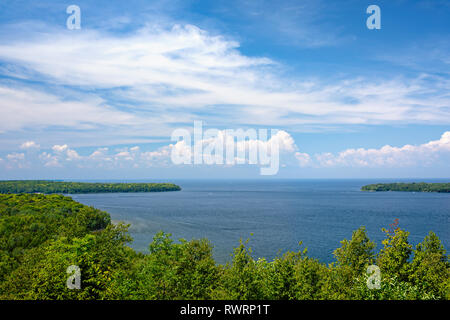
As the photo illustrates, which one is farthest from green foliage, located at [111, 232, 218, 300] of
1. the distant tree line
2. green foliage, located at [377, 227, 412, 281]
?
green foliage, located at [377, 227, 412, 281]

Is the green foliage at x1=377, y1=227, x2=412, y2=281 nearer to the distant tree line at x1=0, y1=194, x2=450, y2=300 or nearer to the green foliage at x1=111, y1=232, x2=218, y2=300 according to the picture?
the distant tree line at x1=0, y1=194, x2=450, y2=300

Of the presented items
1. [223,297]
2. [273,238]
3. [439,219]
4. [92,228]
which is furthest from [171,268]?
[439,219]

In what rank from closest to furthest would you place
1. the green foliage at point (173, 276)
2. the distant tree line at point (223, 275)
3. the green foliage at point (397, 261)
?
1. the distant tree line at point (223, 275)
2. the green foliage at point (173, 276)
3. the green foliage at point (397, 261)

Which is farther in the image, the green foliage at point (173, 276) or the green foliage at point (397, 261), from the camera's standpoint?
the green foliage at point (397, 261)

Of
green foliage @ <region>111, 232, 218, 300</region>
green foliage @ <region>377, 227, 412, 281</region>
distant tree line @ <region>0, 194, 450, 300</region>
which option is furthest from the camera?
green foliage @ <region>377, 227, 412, 281</region>

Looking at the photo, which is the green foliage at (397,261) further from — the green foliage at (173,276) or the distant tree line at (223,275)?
the green foliage at (173,276)

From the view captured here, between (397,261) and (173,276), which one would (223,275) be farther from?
(397,261)

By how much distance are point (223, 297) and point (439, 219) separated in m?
92.5

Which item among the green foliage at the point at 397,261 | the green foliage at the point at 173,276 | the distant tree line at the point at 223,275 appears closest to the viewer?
the distant tree line at the point at 223,275

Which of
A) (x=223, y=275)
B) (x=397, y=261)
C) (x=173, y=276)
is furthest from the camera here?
(x=397, y=261)

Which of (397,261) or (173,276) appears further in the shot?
(397,261)

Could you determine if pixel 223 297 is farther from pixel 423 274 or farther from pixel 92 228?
pixel 92 228

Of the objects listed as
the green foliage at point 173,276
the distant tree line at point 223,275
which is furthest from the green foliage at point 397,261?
the green foliage at point 173,276

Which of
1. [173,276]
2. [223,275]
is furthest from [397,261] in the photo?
[173,276]
